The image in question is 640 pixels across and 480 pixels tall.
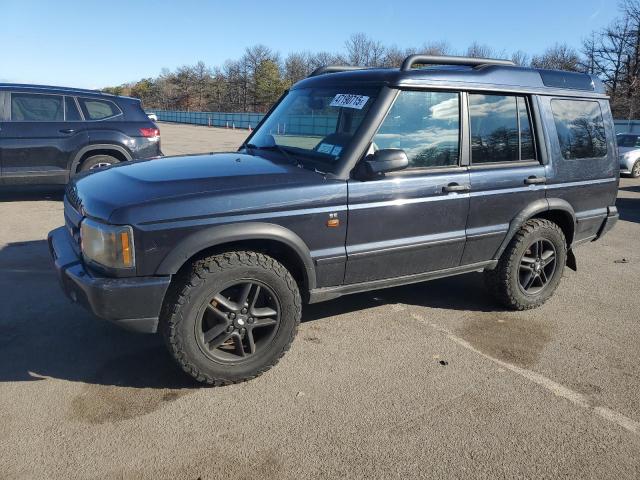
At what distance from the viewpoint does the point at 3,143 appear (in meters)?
7.90

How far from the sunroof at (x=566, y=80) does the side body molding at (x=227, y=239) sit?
107 inches

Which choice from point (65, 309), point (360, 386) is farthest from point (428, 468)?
point (65, 309)

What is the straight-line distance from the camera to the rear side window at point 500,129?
13.1ft

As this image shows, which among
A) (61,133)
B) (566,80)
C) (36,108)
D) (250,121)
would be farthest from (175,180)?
(250,121)

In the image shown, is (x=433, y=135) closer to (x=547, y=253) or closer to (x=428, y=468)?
(x=547, y=253)

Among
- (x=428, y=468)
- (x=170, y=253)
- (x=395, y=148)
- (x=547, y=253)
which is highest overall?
(x=395, y=148)

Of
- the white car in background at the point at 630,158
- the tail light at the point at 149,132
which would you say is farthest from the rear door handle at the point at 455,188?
the white car in background at the point at 630,158

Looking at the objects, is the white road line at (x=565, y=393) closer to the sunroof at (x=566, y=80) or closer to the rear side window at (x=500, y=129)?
the rear side window at (x=500, y=129)

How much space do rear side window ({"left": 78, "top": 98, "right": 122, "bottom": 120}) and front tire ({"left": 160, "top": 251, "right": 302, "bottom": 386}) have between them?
659 centimetres

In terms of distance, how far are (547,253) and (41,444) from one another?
4049 mm

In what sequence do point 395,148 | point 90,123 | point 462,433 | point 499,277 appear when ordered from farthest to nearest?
point 90,123
point 499,277
point 395,148
point 462,433

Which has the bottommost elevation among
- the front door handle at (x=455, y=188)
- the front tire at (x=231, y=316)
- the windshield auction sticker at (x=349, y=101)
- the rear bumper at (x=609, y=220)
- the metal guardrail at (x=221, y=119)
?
the front tire at (x=231, y=316)

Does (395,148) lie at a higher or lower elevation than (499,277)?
higher

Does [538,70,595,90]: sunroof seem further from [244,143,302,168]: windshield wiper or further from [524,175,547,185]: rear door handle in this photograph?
[244,143,302,168]: windshield wiper
